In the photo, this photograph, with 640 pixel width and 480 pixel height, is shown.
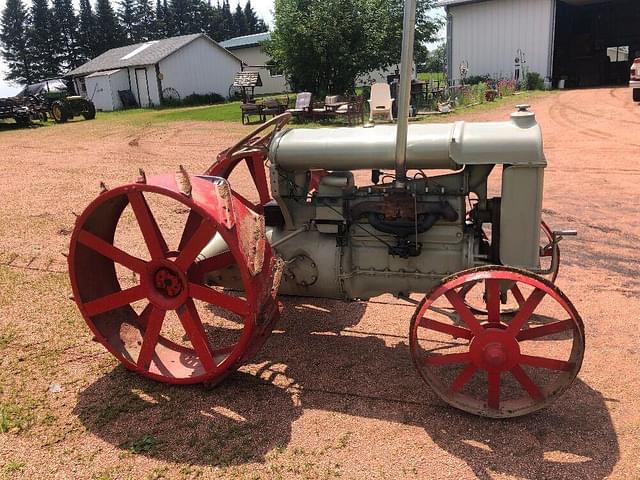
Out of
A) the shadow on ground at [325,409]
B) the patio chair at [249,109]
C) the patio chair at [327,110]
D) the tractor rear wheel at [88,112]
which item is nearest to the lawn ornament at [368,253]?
the shadow on ground at [325,409]

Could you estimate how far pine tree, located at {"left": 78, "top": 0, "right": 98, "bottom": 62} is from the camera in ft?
203

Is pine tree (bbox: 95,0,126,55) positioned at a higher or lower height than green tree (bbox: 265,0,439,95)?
higher

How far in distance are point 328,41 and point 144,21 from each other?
62.5 meters

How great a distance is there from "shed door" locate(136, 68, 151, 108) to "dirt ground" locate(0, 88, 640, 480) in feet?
95.3

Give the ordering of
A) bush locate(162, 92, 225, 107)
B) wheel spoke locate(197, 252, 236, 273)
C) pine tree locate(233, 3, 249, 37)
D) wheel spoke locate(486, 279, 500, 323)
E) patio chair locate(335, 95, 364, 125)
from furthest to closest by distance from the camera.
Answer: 1. pine tree locate(233, 3, 249, 37)
2. bush locate(162, 92, 225, 107)
3. patio chair locate(335, 95, 364, 125)
4. wheel spoke locate(197, 252, 236, 273)
5. wheel spoke locate(486, 279, 500, 323)

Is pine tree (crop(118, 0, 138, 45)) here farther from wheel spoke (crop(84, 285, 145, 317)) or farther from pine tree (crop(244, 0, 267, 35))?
wheel spoke (crop(84, 285, 145, 317))

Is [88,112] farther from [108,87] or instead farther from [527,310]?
[527,310]

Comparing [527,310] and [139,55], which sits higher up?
[139,55]

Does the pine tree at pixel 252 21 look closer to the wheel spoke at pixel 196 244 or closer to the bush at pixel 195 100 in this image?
the bush at pixel 195 100

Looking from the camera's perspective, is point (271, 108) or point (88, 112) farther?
point (88, 112)

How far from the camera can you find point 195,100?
3356 centimetres

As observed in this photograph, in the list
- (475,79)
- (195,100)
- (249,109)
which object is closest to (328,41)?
(249,109)

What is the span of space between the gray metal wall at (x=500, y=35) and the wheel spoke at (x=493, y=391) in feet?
84.1

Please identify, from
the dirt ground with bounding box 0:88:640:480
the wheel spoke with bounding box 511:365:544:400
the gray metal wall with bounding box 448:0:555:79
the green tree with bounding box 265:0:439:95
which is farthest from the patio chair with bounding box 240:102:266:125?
the wheel spoke with bounding box 511:365:544:400
